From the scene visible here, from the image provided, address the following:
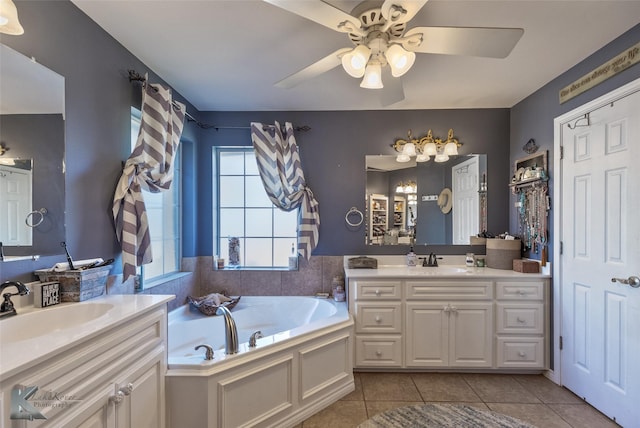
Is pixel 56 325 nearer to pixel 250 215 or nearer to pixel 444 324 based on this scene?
pixel 250 215

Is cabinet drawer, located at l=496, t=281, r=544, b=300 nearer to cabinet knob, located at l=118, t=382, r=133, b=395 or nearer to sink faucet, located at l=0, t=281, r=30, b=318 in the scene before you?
cabinet knob, located at l=118, t=382, r=133, b=395

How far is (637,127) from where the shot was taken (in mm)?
1836

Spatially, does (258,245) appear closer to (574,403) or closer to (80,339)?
(80,339)

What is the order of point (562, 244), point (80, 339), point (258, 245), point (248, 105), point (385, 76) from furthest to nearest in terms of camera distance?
point (258, 245) < point (248, 105) < point (562, 244) < point (385, 76) < point (80, 339)

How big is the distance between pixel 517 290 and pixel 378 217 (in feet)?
4.43

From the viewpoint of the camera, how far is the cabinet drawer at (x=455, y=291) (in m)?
2.59

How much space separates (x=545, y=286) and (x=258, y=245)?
105 inches

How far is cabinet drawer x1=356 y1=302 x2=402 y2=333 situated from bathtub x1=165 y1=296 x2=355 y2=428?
16cm

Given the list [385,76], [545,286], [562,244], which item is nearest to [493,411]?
[545,286]

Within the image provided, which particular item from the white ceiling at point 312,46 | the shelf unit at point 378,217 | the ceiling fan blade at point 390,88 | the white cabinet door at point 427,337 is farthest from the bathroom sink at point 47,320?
the shelf unit at point 378,217

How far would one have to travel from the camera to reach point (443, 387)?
7.97 ft

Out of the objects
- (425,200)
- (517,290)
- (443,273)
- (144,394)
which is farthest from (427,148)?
(144,394)

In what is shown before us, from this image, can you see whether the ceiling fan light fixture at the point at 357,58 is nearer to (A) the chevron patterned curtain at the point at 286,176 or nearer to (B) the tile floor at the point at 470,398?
(A) the chevron patterned curtain at the point at 286,176

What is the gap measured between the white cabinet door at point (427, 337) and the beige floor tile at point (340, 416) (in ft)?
2.14
